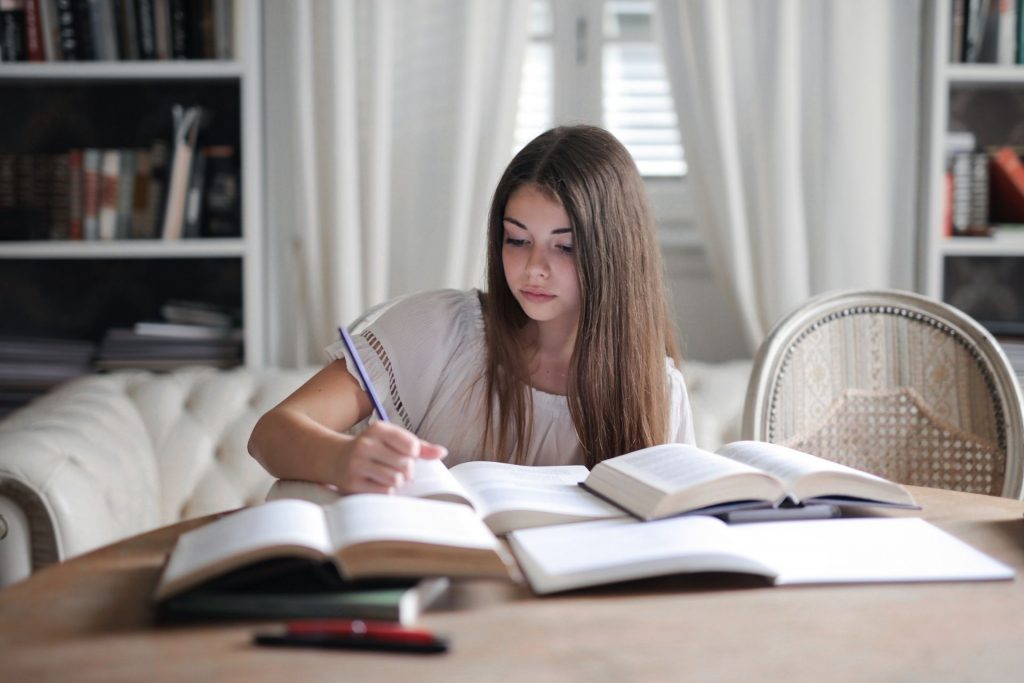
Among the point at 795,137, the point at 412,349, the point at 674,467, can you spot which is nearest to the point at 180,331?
the point at 412,349

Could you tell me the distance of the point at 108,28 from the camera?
2.18 m

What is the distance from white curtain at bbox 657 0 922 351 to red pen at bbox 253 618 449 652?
1.77 meters

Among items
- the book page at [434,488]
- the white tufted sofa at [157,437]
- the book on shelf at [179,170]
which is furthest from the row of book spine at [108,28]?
the book page at [434,488]

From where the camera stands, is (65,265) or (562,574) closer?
(562,574)

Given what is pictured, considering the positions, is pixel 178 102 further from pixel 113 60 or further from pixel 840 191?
pixel 840 191

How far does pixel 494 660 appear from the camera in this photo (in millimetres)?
645

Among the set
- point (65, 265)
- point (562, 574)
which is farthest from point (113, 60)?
point (562, 574)

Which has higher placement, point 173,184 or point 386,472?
point 173,184

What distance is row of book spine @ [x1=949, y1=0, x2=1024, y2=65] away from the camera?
7.36 ft

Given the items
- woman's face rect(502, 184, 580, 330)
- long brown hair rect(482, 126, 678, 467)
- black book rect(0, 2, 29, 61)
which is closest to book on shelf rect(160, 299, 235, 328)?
black book rect(0, 2, 29, 61)

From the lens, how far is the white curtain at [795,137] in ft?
7.43

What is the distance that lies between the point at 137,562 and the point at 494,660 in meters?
0.36

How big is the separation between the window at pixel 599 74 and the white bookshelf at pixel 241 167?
1.99ft

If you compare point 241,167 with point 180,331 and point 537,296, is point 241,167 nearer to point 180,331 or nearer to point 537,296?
point 180,331
